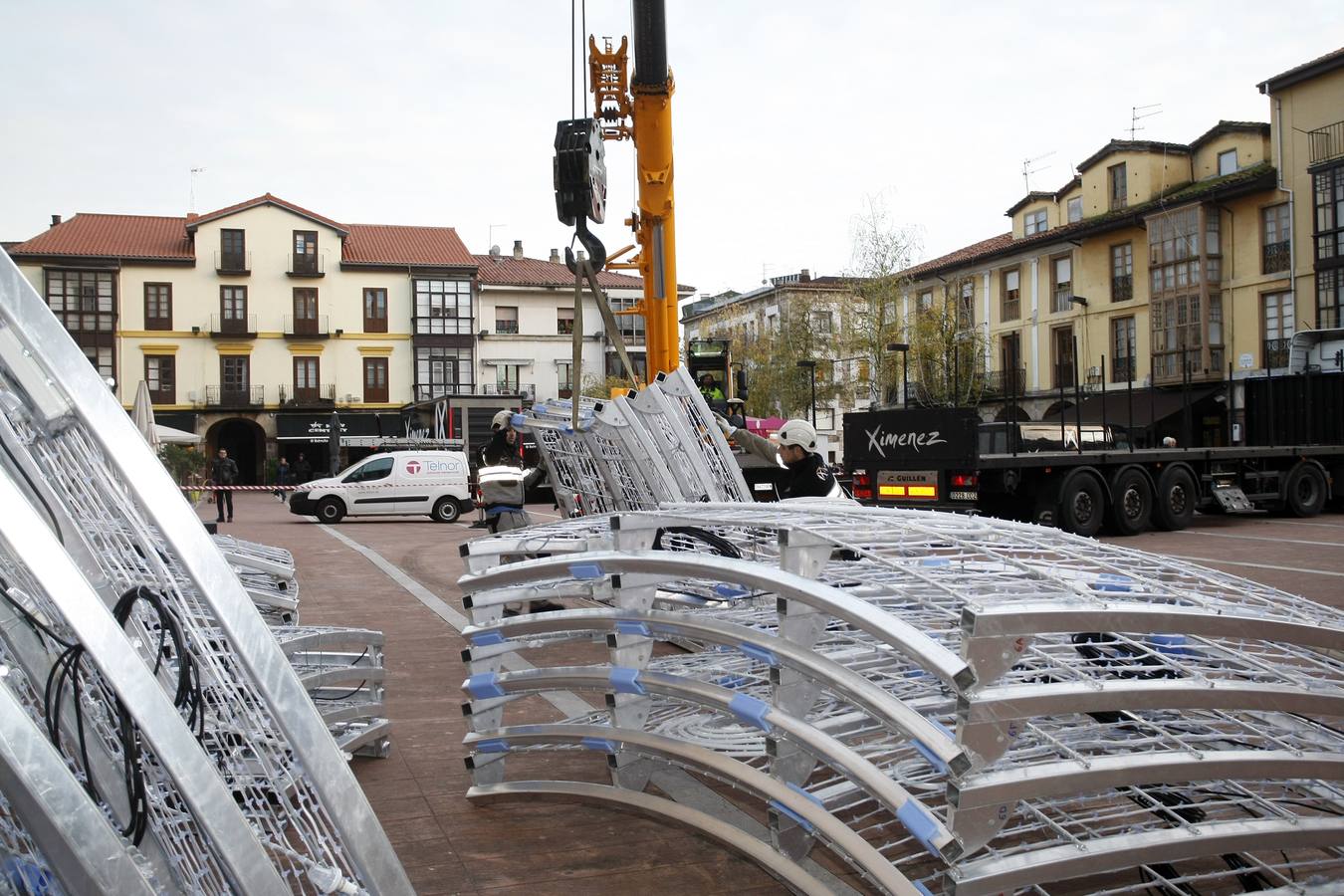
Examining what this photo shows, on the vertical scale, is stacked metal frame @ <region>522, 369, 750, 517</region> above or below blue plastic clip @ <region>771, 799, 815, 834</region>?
above

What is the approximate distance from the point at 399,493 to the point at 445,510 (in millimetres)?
1141

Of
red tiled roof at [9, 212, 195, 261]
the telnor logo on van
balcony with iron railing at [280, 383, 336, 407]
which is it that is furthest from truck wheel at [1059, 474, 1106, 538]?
red tiled roof at [9, 212, 195, 261]

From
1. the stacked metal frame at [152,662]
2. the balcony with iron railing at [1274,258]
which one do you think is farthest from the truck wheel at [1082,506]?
the balcony with iron railing at [1274,258]

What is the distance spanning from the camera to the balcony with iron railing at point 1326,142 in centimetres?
3441

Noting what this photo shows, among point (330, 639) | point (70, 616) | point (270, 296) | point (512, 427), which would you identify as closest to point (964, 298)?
point (270, 296)

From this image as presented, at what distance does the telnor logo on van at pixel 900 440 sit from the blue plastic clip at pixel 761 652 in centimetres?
1391

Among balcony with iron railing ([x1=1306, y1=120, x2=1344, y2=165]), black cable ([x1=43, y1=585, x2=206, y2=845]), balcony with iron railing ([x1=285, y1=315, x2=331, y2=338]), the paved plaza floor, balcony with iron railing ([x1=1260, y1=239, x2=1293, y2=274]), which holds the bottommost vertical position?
the paved plaza floor

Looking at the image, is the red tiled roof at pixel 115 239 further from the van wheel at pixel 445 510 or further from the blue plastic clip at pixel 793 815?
the blue plastic clip at pixel 793 815

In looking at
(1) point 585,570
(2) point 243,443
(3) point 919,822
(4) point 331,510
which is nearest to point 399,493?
(4) point 331,510

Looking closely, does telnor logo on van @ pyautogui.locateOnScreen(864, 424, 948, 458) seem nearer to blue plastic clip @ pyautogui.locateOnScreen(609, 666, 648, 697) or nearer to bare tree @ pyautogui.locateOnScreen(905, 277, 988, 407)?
blue plastic clip @ pyautogui.locateOnScreen(609, 666, 648, 697)

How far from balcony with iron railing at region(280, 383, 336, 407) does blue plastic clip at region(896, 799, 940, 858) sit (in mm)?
59205

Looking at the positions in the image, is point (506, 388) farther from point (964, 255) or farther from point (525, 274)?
point (964, 255)

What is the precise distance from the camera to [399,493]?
27656 mm

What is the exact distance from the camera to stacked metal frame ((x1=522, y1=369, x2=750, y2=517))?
24.8 ft
